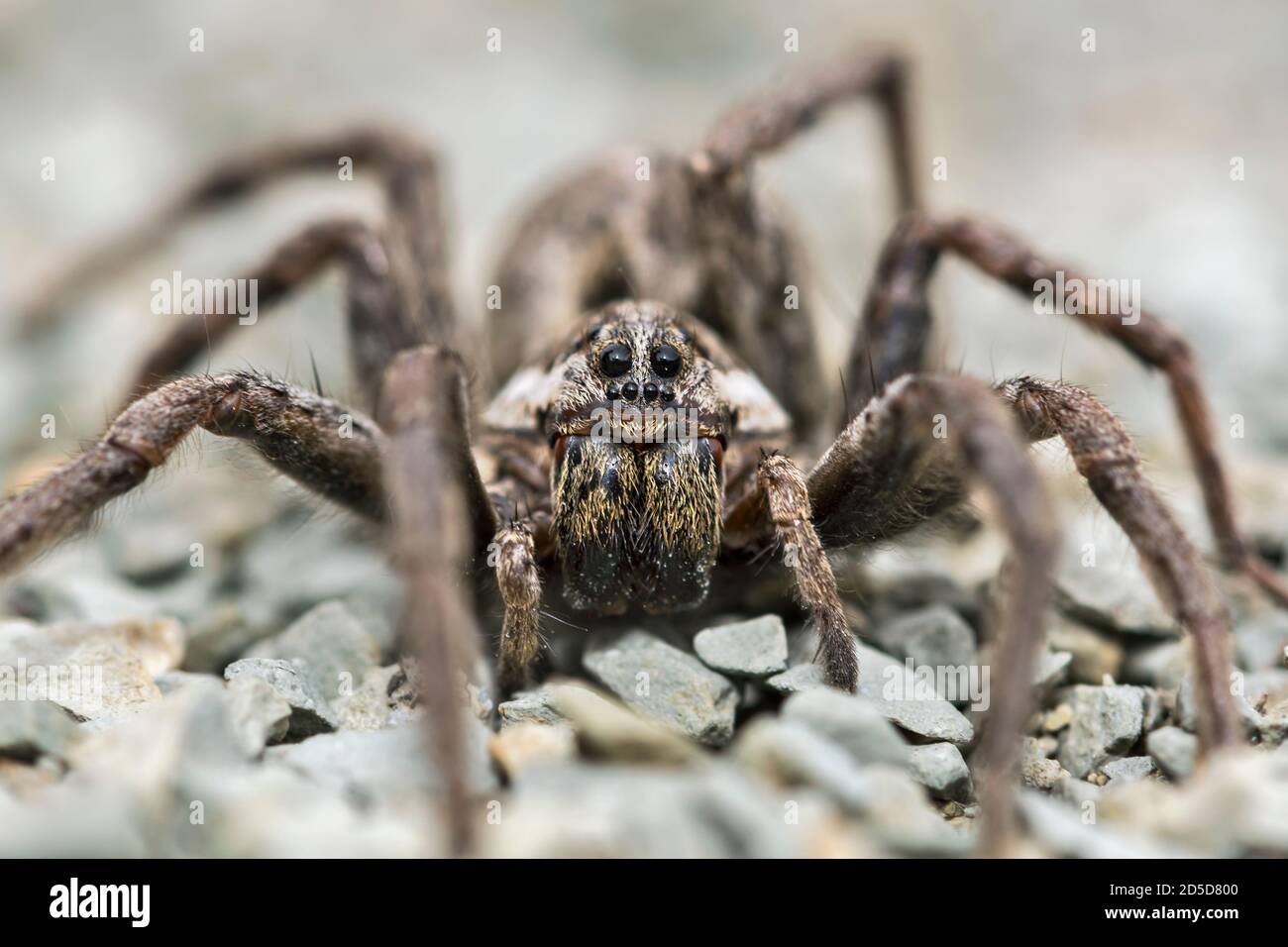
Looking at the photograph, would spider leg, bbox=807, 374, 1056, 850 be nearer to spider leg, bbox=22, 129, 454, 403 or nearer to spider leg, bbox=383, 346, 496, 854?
spider leg, bbox=383, 346, 496, 854

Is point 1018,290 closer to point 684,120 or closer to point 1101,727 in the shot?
point 1101,727

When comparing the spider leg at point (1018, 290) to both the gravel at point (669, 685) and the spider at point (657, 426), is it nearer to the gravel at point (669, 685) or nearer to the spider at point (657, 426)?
the spider at point (657, 426)

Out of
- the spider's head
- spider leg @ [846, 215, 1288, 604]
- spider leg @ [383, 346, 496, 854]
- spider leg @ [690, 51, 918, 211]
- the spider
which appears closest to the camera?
spider leg @ [383, 346, 496, 854]

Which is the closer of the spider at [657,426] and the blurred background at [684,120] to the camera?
the spider at [657,426]

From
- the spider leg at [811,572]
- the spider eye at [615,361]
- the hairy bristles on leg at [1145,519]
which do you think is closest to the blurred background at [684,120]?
the spider eye at [615,361]

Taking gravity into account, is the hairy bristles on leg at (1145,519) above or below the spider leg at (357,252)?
below

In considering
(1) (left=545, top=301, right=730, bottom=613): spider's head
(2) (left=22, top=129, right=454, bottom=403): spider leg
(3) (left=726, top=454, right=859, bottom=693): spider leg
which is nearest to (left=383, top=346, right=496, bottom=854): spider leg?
(1) (left=545, top=301, right=730, bottom=613): spider's head
